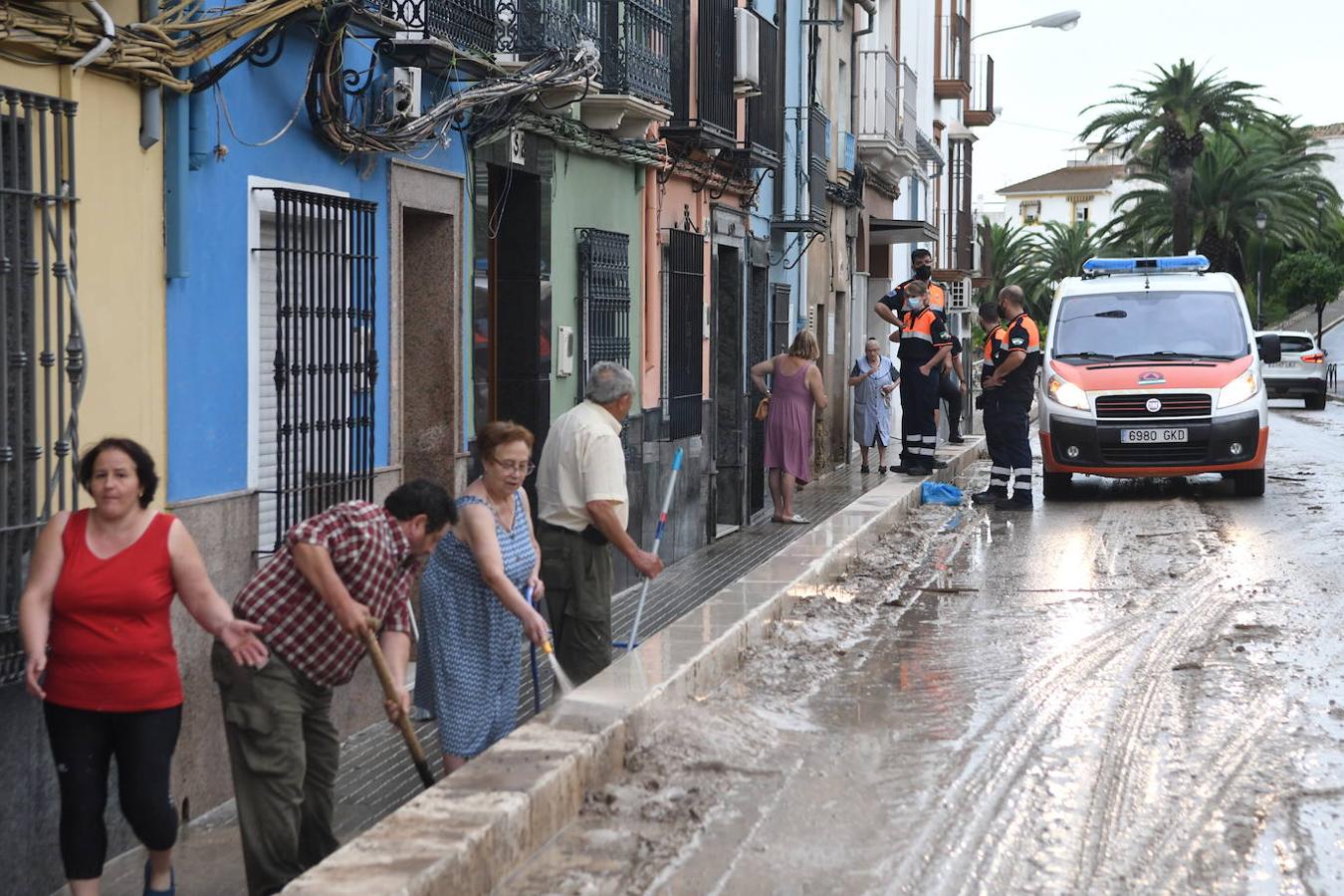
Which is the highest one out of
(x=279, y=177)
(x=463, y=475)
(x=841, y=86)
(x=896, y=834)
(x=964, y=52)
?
(x=964, y=52)

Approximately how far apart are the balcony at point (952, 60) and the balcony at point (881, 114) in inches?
386

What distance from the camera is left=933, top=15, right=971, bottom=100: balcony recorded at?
39344 mm

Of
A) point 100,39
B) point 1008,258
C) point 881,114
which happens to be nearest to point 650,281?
point 100,39

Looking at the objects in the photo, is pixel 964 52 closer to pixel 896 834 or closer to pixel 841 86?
pixel 841 86

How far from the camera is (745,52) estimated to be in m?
16.0

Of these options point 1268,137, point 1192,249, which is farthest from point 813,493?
point 1268,137

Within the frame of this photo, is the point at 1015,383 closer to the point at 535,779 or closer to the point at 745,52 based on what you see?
the point at 745,52

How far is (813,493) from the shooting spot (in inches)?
810

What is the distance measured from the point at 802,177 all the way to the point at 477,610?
14474 mm

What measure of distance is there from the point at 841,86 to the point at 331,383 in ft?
60.8

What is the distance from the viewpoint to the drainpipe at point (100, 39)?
6258 millimetres

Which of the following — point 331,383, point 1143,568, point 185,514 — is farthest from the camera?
point 1143,568

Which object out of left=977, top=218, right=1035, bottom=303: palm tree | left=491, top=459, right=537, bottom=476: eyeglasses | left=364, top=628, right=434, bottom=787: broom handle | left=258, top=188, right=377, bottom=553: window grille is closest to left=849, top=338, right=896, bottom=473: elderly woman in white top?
left=258, top=188, right=377, bottom=553: window grille

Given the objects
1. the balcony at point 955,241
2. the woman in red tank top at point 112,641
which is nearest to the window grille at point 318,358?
the woman in red tank top at point 112,641
